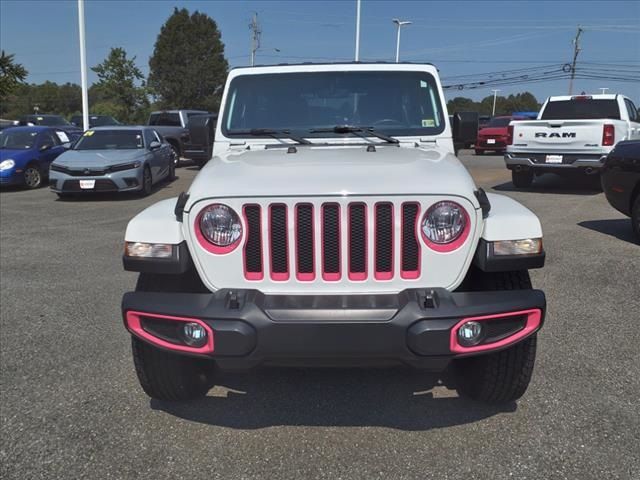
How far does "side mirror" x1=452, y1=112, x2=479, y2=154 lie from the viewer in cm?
415

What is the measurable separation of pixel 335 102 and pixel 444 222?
5.42 feet

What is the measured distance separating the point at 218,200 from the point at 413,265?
0.94 meters

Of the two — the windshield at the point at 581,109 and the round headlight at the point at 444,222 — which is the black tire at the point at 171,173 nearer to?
the windshield at the point at 581,109

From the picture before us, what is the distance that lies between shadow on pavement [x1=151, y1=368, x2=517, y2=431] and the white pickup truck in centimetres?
915

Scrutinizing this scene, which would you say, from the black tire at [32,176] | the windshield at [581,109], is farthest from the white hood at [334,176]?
the black tire at [32,176]

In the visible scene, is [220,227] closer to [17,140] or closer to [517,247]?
[517,247]

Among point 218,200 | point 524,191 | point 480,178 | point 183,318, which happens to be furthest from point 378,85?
point 480,178

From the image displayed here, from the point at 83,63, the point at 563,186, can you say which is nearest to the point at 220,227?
the point at 563,186

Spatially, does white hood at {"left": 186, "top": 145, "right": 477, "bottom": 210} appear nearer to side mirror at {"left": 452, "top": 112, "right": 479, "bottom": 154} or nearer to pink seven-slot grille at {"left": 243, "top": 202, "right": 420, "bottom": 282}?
pink seven-slot grille at {"left": 243, "top": 202, "right": 420, "bottom": 282}

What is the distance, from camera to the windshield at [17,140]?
1400cm

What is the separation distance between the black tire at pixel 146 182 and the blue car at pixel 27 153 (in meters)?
3.26

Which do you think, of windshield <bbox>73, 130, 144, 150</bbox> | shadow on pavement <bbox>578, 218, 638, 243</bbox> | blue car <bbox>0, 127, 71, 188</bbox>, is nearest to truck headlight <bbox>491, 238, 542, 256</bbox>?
shadow on pavement <bbox>578, 218, 638, 243</bbox>

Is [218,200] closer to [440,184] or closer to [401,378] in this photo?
[440,184]

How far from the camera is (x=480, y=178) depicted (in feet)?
51.2
